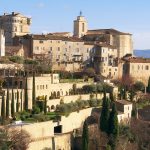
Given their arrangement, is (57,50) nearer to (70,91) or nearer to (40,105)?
(70,91)

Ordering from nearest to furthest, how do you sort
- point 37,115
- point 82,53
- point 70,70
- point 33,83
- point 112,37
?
point 37,115 < point 33,83 < point 70,70 < point 82,53 < point 112,37

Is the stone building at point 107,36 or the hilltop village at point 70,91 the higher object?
the stone building at point 107,36

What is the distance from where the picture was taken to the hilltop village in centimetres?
4275

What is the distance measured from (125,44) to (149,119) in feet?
85.8

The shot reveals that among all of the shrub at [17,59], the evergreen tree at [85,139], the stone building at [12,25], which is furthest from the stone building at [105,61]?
the evergreen tree at [85,139]

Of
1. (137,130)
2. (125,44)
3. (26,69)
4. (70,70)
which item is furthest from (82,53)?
(137,130)

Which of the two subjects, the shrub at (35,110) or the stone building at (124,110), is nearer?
the shrub at (35,110)

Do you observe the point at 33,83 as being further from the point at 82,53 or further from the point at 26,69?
the point at 82,53

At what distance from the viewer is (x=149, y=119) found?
56.0 meters

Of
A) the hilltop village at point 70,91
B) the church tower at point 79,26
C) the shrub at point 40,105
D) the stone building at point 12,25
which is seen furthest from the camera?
the church tower at point 79,26

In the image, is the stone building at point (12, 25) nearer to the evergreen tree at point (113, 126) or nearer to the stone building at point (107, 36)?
the stone building at point (107, 36)

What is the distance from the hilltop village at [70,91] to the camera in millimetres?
42750

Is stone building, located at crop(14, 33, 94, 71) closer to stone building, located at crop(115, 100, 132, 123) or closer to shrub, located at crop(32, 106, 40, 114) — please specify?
stone building, located at crop(115, 100, 132, 123)

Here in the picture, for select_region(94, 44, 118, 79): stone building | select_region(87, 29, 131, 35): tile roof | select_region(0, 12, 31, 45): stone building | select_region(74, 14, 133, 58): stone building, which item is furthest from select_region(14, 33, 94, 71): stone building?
select_region(87, 29, 131, 35): tile roof
